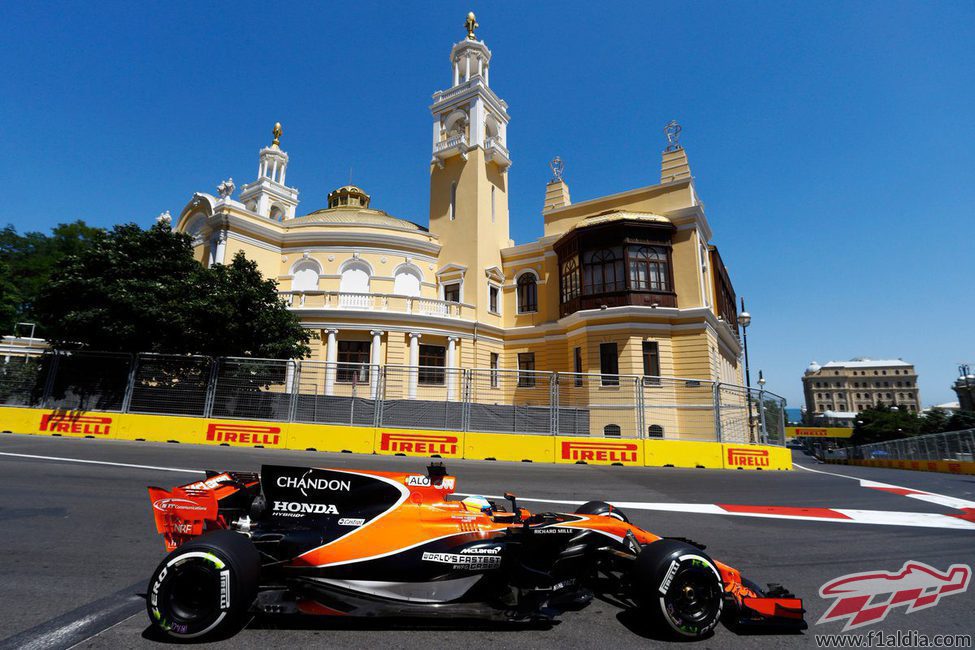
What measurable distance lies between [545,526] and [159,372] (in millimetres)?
14245

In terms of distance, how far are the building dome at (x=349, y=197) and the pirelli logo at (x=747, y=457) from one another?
132 feet

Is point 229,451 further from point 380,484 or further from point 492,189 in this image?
point 492,189

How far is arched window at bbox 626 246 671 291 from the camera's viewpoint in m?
23.4

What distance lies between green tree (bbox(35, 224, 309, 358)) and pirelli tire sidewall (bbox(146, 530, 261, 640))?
15396 mm

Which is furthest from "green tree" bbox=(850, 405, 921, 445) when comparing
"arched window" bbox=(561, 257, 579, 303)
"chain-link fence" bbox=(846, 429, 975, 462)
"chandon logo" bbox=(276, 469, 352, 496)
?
"chandon logo" bbox=(276, 469, 352, 496)

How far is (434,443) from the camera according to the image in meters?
12.7

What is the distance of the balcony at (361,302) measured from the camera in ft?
81.1

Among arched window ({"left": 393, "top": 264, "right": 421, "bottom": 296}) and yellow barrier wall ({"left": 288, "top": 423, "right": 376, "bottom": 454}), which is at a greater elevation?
arched window ({"left": 393, "top": 264, "right": 421, "bottom": 296})

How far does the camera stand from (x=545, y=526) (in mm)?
3357

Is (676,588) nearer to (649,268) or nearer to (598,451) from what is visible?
(598,451)

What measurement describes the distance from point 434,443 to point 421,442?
0.36m

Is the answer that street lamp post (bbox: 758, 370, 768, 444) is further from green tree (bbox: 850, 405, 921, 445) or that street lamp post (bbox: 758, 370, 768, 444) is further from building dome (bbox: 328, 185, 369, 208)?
green tree (bbox: 850, 405, 921, 445)

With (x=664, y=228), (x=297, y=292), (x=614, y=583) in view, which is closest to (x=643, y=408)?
(x=614, y=583)

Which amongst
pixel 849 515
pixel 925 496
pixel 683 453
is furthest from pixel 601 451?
pixel 925 496
